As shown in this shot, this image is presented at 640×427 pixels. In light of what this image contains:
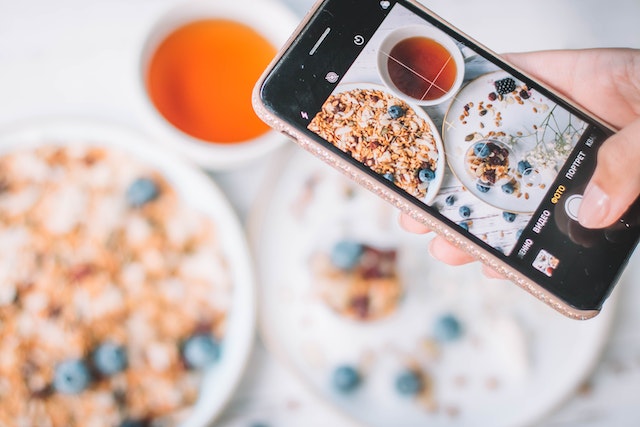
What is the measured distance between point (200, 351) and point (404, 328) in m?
0.29

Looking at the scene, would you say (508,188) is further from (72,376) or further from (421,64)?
(72,376)

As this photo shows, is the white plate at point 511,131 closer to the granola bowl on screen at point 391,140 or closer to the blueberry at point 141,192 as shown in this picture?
the granola bowl on screen at point 391,140

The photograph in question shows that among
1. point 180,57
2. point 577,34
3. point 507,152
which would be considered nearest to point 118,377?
point 180,57

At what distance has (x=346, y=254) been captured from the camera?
0.85 metres

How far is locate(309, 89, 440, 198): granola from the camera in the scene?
599mm

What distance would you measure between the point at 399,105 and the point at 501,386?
473mm

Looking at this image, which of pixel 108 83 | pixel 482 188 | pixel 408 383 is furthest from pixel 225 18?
pixel 408 383

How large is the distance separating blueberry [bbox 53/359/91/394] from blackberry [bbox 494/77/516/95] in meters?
0.60

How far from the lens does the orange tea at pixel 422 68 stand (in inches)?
24.0

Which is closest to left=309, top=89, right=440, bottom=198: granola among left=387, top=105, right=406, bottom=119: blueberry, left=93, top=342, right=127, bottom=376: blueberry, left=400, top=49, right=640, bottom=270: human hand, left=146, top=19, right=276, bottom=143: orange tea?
left=387, top=105, right=406, bottom=119: blueberry

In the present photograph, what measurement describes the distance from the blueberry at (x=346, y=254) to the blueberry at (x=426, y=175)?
0.27m

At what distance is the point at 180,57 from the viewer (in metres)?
0.84

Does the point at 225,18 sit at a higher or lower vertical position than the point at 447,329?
higher

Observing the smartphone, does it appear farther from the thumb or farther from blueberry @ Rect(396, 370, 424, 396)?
blueberry @ Rect(396, 370, 424, 396)
